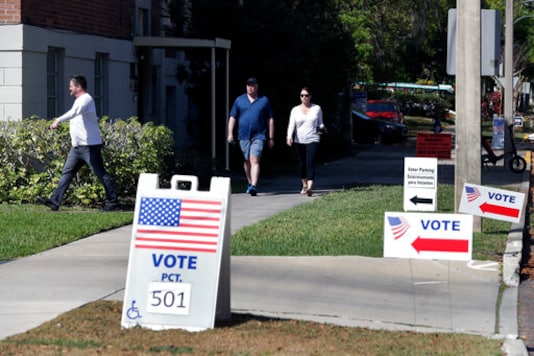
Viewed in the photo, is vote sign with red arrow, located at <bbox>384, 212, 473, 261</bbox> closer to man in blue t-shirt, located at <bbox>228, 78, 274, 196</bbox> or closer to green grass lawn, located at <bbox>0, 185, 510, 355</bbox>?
green grass lawn, located at <bbox>0, 185, 510, 355</bbox>

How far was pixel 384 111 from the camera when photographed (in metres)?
45.0

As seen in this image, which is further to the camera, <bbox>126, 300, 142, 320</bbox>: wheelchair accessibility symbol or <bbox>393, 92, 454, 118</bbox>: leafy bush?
<bbox>393, 92, 454, 118</bbox>: leafy bush

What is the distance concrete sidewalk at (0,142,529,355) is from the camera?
8.09m

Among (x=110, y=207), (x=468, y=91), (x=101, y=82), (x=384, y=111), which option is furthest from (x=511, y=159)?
(x=384, y=111)

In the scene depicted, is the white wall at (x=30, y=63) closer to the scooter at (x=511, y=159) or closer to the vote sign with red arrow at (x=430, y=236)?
the vote sign with red arrow at (x=430, y=236)

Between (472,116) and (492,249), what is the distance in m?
1.84

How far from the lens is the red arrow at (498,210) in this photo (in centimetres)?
1050

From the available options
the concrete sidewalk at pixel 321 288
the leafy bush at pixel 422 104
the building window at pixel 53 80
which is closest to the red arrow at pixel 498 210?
the concrete sidewalk at pixel 321 288

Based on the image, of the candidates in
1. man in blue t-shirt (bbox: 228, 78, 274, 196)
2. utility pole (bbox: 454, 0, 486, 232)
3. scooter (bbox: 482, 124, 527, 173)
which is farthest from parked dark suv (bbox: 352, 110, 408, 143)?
utility pole (bbox: 454, 0, 486, 232)

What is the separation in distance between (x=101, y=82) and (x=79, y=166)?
24.6ft

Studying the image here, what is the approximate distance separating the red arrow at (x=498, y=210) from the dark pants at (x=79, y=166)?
5.65m

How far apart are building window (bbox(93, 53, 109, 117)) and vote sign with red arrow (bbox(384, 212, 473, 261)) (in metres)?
13.7

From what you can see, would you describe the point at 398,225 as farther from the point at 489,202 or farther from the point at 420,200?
the point at 420,200

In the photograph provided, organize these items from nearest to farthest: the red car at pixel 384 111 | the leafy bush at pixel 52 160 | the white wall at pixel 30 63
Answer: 1. the leafy bush at pixel 52 160
2. the white wall at pixel 30 63
3. the red car at pixel 384 111
